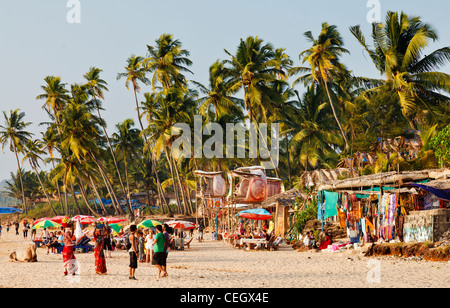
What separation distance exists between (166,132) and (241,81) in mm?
8315

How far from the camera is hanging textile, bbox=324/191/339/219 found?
22.0m

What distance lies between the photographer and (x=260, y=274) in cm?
1493

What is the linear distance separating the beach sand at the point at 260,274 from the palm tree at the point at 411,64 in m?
11.7

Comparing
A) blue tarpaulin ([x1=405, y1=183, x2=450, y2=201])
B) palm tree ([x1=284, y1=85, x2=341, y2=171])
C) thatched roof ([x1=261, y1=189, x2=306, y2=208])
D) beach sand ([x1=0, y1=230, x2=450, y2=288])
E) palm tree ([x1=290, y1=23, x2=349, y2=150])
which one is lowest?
beach sand ([x1=0, y1=230, x2=450, y2=288])

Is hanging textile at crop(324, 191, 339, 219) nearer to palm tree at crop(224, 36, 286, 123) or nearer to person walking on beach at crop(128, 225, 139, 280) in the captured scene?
person walking on beach at crop(128, 225, 139, 280)

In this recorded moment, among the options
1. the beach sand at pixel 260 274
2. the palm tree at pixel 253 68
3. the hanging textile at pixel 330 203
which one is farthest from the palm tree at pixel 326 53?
the beach sand at pixel 260 274

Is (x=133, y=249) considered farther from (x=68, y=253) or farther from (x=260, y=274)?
(x=260, y=274)

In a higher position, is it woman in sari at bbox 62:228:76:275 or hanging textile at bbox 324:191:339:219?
hanging textile at bbox 324:191:339:219

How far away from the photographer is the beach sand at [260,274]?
1255cm

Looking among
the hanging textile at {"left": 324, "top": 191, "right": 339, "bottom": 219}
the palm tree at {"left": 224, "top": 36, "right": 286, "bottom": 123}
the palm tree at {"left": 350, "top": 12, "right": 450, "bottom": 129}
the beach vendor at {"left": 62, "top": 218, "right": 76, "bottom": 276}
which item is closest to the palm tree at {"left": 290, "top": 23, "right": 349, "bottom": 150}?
the palm tree at {"left": 224, "top": 36, "right": 286, "bottom": 123}

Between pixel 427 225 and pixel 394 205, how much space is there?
1.59 metres

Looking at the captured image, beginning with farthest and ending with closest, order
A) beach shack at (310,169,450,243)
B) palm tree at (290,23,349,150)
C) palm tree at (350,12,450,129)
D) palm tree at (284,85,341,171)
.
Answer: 1. palm tree at (284,85,341,171)
2. palm tree at (290,23,349,150)
3. palm tree at (350,12,450,129)
4. beach shack at (310,169,450,243)

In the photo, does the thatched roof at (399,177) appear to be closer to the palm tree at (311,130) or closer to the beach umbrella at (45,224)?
the beach umbrella at (45,224)
